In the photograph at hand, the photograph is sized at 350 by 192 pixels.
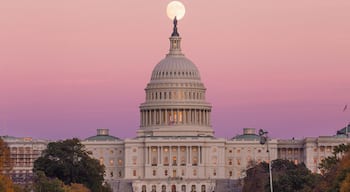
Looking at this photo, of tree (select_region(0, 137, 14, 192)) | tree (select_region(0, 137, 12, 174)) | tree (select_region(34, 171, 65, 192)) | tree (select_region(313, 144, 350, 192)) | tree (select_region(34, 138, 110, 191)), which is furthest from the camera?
tree (select_region(34, 138, 110, 191))

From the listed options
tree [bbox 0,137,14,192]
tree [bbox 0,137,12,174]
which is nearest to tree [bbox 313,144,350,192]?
tree [bbox 0,137,14,192]

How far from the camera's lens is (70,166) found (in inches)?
7185

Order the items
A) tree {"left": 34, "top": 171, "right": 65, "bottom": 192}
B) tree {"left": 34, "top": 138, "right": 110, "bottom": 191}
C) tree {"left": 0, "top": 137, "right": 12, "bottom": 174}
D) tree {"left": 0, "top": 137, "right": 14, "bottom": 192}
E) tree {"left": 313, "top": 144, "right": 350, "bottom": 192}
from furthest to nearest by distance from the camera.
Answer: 1. tree {"left": 34, "top": 138, "right": 110, "bottom": 191}
2. tree {"left": 34, "top": 171, "right": 65, "bottom": 192}
3. tree {"left": 0, "top": 137, "right": 12, "bottom": 174}
4. tree {"left": 313, "top": 144, "right": 350, "bottom": 192}
5. tree {"left": 0, "top": 137, "right": 14, "bottom": 192}

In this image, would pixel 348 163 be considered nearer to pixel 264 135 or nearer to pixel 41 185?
pixel 264 135

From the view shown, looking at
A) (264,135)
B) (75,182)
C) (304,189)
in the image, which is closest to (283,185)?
(304,189)

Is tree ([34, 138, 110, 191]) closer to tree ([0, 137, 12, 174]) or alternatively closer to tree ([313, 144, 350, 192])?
tree ([313, 144, 350, 192])

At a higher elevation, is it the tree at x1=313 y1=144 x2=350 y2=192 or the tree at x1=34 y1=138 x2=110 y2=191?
the tree at x1=34 y1=138 x2=110 y2=191

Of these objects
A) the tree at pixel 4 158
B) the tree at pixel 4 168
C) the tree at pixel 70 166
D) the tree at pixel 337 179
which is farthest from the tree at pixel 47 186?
the tree at pixel 70 166

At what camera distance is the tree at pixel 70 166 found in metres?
182

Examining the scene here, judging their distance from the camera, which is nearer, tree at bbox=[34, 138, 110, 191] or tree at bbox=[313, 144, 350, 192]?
tree at bbox=[313, 144, 350, 192]

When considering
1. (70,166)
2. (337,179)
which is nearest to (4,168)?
(337,179)

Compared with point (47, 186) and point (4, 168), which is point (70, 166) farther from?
point (4, 168)

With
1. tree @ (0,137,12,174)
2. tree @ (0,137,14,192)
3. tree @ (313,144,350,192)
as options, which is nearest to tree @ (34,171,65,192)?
tree @ (0,137,14,192)

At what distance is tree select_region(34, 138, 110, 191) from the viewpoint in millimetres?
181625
